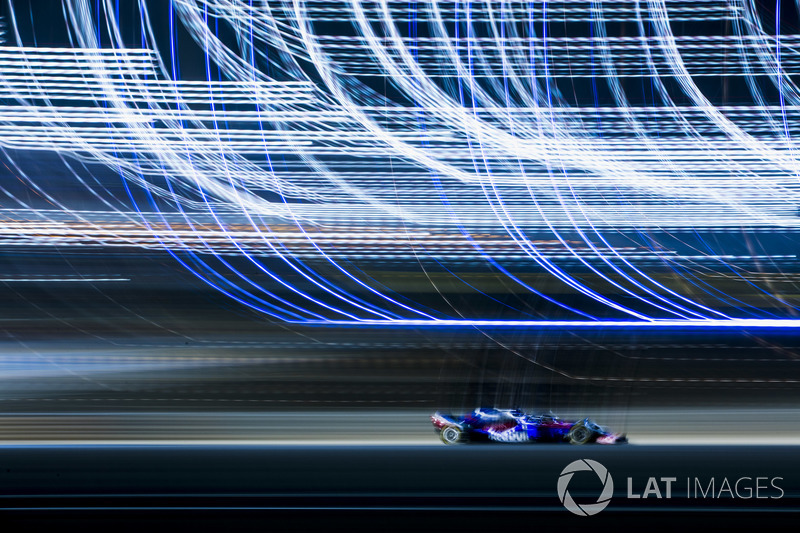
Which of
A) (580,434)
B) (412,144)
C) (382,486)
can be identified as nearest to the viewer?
(382,486)

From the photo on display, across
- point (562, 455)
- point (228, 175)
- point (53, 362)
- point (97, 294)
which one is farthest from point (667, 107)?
point (53, 362)

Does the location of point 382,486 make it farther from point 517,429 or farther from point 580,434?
point 580,434

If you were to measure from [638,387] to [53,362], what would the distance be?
7.55 feet

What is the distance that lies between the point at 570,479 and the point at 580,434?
0.86 feet

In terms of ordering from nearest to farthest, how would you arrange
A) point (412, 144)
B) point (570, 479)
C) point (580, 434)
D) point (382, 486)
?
1. point (570, 479)
2. point (382, 486)
3. point (580, 434)
4. point (412, 144)

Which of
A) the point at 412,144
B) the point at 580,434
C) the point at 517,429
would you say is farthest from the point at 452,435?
the point at 412,144

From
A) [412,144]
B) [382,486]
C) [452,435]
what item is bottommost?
[382,486]

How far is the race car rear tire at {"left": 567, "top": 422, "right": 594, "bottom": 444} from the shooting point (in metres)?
2.44

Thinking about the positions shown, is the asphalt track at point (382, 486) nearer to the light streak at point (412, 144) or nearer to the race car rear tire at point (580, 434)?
the race car rear tire at point (580, 434)

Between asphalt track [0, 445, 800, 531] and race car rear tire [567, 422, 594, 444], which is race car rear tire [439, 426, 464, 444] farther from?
race car rear tire [567, 422, 594, 444]

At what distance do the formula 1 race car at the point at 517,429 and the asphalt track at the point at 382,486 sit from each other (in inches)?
1.6

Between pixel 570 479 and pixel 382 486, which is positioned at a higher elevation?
pixel 570 479

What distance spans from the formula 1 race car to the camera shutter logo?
0.44 feet

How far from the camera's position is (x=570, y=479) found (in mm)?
2230
